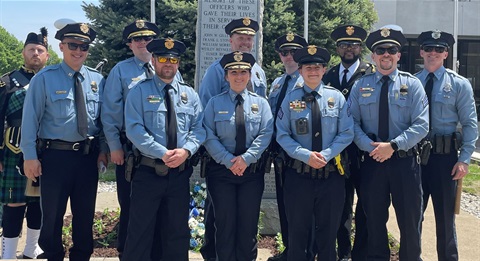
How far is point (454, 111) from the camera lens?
4316 millimetres

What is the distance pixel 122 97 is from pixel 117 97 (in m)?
0.06

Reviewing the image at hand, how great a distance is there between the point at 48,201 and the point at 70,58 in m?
1.24

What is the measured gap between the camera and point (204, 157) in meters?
4.25

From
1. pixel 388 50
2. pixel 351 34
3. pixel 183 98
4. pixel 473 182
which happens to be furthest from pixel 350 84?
pixel 473 182

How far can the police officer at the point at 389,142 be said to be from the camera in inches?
157

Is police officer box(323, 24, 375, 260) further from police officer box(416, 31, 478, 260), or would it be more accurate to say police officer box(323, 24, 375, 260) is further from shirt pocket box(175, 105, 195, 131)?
shirt pocket box(175, 105, 195, 131)

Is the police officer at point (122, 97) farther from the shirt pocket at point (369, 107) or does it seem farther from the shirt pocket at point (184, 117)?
the shirt pocket at point (369, 107)

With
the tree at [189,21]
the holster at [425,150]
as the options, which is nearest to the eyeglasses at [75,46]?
the holster at [425,150]

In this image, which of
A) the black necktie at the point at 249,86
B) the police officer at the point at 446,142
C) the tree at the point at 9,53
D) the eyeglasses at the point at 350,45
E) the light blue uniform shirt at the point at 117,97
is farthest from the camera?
the tree at the point at 9,53

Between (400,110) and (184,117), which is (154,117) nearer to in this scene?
(184,117)

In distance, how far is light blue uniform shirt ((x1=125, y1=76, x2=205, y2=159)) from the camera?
3.81 meters

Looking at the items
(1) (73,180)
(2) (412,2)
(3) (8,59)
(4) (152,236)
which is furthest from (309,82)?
(3) (8,59)

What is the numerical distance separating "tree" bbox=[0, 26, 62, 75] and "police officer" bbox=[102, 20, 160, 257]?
50.5 metres

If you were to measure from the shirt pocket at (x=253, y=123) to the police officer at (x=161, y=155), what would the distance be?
403 mm
